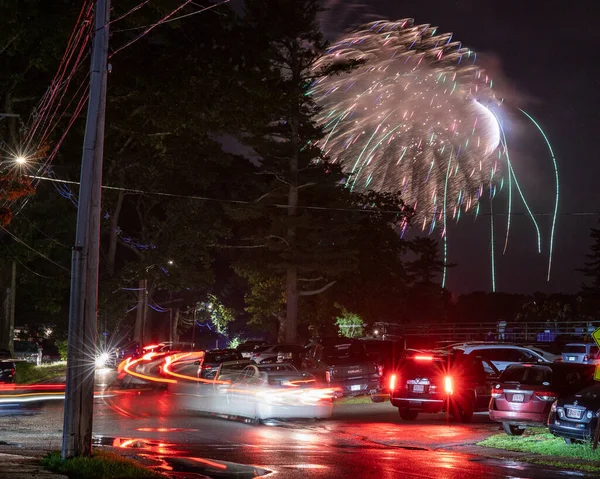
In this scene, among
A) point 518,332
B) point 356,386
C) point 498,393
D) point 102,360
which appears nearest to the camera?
point 498,393

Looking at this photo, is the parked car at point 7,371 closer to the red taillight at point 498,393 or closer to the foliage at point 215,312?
the red taillight at point 498,393

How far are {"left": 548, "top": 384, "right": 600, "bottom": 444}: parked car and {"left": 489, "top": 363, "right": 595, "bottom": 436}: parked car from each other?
4.45 feet

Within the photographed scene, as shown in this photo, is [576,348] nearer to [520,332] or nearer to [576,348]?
[576,348]

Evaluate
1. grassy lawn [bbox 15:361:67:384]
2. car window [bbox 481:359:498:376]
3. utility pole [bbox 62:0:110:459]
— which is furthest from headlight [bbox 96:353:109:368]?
utility pole [bbox 62:0:110:459]

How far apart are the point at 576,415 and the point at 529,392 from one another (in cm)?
200

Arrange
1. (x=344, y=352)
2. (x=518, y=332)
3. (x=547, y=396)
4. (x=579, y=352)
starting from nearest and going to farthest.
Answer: (x=547, y=396) → (x=344, y=352) → (x=579, y=352) → (x=518, y=332)

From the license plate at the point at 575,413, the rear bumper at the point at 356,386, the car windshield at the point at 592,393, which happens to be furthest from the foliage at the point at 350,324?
the license plate at the point at 575,413

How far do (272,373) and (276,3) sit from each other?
32.9 m

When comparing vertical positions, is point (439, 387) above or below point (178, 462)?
above

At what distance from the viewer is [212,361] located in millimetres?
33375

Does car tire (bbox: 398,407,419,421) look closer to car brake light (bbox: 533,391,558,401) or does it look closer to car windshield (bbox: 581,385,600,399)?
car brake light (bbox: 533,391,558,401)

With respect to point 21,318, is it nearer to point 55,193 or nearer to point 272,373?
point 55,193

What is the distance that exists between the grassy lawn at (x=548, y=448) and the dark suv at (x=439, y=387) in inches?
122

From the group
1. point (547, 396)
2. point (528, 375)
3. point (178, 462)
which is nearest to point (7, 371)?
point (178, 462)
